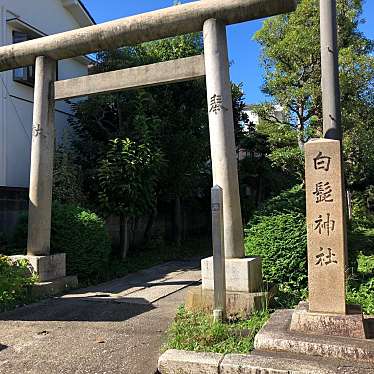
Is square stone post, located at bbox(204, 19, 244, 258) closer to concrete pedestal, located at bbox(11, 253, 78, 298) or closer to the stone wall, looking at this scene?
concrete pedestal, located at bbox(11, 253, 78, 298)

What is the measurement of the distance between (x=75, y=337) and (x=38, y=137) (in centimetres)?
431

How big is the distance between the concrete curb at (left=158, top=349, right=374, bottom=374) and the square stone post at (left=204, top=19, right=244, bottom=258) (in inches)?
86.1

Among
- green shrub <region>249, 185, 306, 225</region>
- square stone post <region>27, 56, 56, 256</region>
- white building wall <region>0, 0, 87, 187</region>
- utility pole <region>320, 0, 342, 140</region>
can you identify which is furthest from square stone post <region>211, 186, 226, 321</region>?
white building wall <region>0, 0, 87, 187</region>

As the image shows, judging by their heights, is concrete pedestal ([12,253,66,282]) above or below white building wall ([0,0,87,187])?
below

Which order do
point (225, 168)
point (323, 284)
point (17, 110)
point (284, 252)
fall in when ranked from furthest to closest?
1. point (17, 110)
2. point (284, 252)
3. point (225, 168)
4. point (323, 284)

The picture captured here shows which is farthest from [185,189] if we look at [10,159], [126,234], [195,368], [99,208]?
[195,368]

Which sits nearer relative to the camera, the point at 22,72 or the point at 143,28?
the point at 143,28

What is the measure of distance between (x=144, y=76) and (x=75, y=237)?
12.2 ft

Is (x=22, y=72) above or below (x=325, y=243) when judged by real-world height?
above

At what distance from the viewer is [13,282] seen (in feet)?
23.5

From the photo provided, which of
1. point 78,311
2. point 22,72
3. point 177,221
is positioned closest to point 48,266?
point 78,311

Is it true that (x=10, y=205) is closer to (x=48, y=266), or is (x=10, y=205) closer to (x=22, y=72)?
(x=48, y=266)

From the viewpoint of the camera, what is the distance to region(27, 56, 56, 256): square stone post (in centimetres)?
808

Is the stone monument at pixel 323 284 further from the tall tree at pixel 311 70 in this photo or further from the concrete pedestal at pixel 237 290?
the tall tree at pixel 311 70
